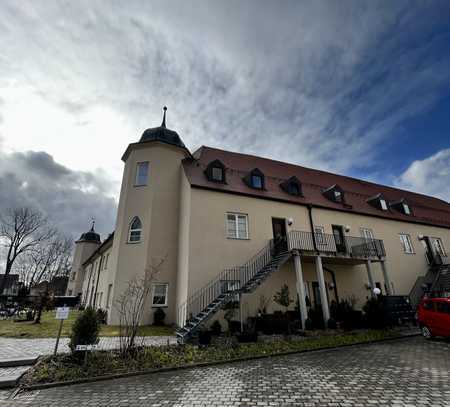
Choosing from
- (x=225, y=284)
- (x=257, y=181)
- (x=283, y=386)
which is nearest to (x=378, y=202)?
(x=257, y=181)

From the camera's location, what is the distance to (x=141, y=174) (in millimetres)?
16484

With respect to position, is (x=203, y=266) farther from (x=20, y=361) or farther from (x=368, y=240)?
(x=368, y=240)

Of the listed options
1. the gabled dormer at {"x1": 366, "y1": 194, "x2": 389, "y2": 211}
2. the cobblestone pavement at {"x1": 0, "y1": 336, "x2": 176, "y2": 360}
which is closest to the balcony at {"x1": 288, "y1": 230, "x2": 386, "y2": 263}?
the gabled dormer at {"x1": 366, "y1": 194, "x2": 389, "y2": 211}

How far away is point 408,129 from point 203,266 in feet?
48.0

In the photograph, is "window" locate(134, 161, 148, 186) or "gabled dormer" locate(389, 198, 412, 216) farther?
"gabled dormer" locate(389, 198, 412, 216)

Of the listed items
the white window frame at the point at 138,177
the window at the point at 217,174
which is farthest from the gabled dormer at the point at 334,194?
the white window frame at the point at 138,177

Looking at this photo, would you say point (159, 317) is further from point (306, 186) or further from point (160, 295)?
point (306, 186)

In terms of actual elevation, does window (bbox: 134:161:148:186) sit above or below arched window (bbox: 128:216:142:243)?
above

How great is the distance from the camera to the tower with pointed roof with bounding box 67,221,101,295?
34562 mm

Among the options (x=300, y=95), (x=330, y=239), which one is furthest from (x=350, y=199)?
(x=300, y=95)

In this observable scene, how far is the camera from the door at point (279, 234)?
14.9 m

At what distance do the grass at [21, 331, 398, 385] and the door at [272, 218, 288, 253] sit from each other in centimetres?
568

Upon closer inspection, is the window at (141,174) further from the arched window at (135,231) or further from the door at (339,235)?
the door at (339,235)

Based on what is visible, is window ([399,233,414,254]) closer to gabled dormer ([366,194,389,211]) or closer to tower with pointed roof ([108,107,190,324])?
gabled dormer ([366,194,389,211])
